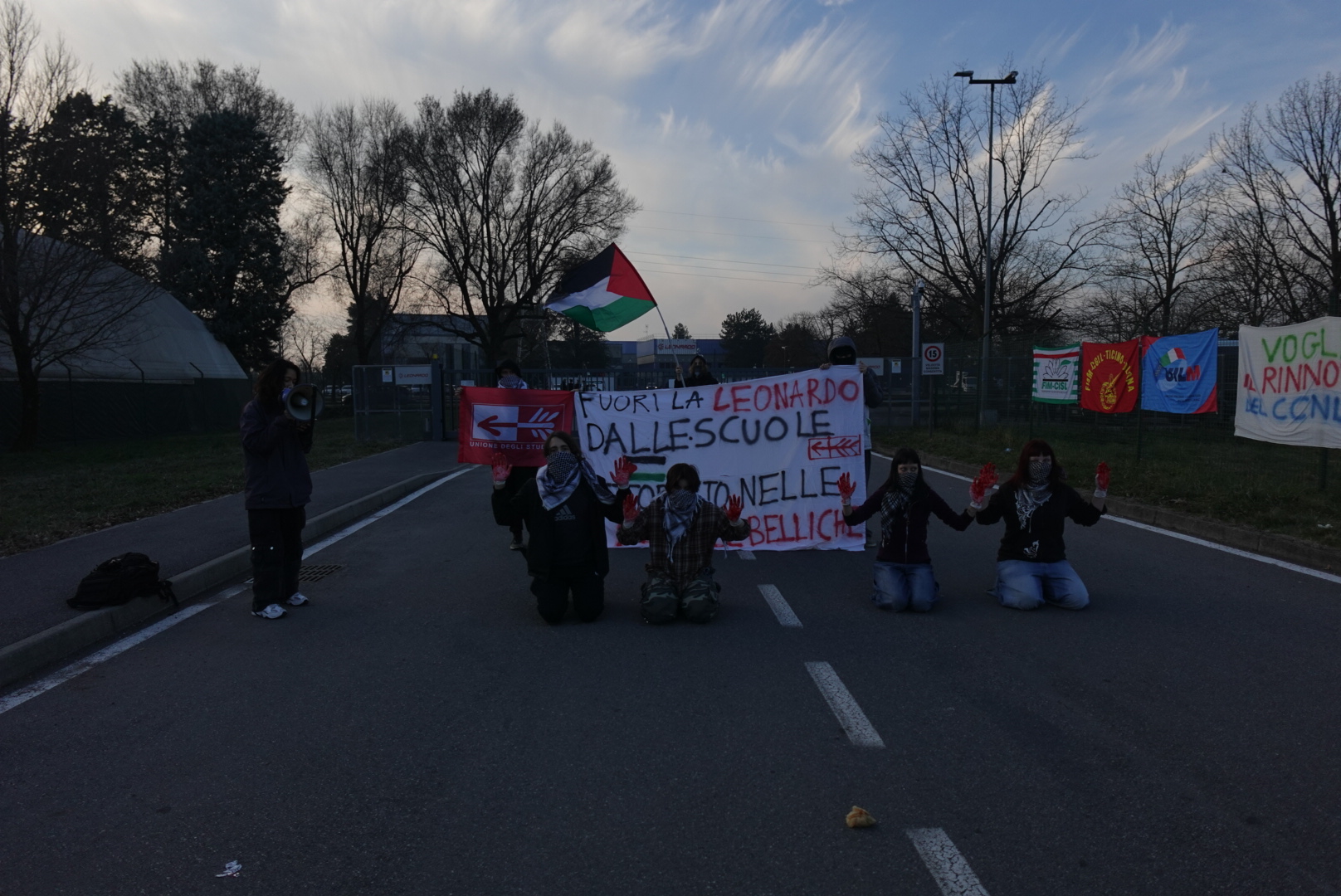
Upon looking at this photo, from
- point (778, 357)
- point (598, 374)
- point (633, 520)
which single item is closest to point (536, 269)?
point (598, 374)

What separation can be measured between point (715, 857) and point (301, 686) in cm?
294

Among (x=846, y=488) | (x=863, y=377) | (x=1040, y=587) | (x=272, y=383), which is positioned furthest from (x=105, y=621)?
(x=863, y=377)

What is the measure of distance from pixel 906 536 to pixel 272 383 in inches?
181

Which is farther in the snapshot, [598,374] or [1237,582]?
[598,374]

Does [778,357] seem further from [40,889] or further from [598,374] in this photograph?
[40,889]

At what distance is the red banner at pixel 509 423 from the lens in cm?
938

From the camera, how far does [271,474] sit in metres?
6.84

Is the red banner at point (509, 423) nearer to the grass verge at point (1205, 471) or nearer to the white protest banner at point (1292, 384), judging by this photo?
the grass verge at point (1205, 471)

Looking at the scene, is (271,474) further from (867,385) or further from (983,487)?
(867,385)

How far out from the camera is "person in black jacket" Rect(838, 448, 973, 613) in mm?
6699

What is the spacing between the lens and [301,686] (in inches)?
206

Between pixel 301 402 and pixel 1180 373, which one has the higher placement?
Answer: pixel 301 402

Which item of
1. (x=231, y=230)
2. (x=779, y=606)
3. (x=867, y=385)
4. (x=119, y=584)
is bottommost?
(x=779, y=606)

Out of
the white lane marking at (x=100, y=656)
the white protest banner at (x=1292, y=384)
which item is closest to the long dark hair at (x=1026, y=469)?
the white protest banner at (x=1292, y=384)
